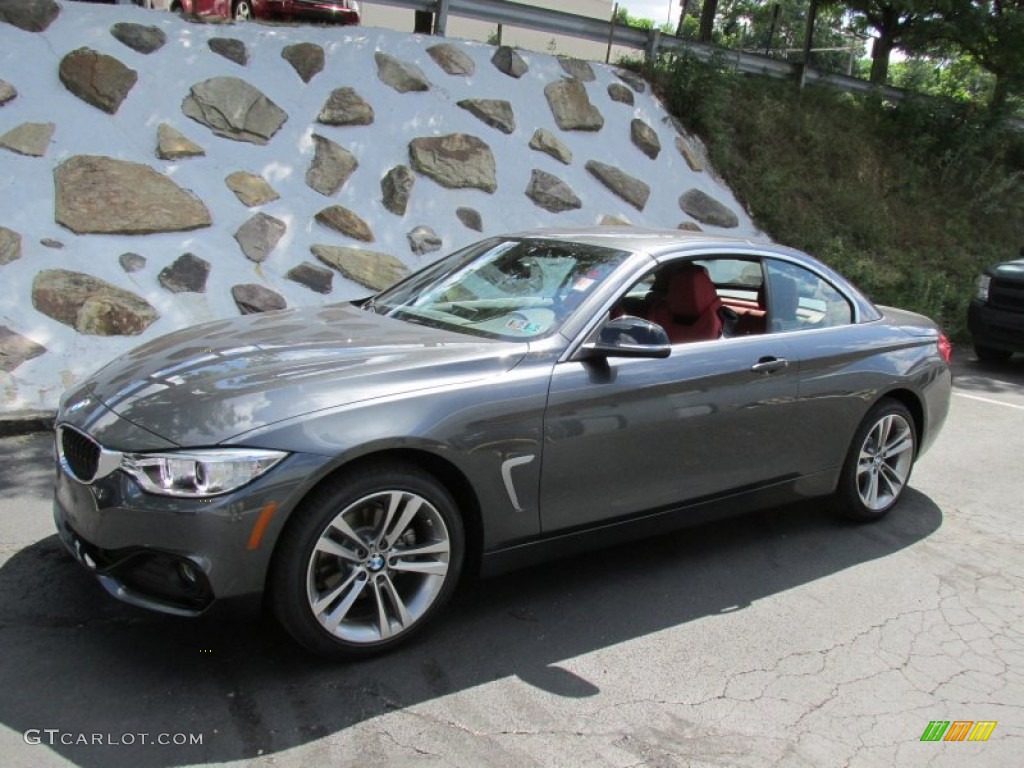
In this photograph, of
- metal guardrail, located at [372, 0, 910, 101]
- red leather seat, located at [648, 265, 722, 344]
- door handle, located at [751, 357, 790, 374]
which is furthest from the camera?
metal guardrail, located at [372, 0, 910, 101]

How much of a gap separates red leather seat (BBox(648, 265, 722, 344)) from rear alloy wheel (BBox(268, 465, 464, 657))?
165 centimetres

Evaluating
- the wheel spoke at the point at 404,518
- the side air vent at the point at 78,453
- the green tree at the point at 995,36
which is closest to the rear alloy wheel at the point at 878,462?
the wheel spoke at the point at 404,518

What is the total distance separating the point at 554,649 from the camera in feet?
11.8

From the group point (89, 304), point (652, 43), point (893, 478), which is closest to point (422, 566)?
point (893, 478)

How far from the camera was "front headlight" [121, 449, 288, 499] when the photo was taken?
3.00 meters

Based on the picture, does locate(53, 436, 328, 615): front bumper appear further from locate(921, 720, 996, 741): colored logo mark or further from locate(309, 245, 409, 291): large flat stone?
locate(309, 245, 409, 291): large flat stone

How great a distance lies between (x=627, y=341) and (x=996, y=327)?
7743mm

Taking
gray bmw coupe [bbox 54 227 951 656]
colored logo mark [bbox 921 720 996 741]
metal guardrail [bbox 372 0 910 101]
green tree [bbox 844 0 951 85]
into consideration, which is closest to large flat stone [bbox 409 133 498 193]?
metal guardrail [bbox 372 0 910 101]

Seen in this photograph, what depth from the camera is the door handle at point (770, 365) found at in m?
4.36

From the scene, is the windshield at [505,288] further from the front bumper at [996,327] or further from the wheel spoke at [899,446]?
the front bumper at [996,327]

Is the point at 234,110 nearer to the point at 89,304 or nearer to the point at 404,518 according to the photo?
the point at 89,304

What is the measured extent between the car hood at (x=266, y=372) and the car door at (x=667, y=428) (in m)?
0.36

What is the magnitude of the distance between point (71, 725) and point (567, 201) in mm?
7951

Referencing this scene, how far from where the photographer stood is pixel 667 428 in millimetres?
3984
